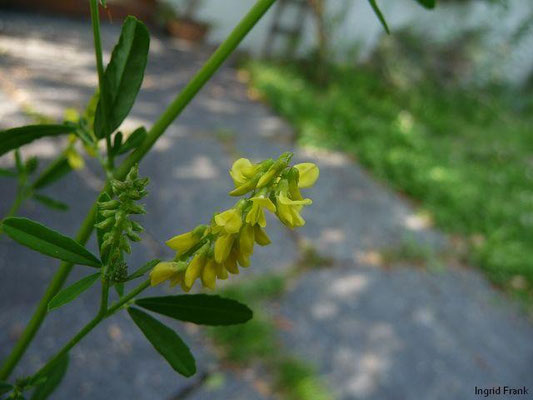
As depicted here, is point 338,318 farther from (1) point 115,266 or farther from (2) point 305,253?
(1) point 115,266

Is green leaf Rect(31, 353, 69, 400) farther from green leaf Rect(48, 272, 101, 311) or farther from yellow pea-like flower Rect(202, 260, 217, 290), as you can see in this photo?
yellow pea-like flower Rect(202, 260, 217, 290)

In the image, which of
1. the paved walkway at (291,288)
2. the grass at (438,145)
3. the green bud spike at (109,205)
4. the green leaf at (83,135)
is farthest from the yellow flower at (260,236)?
the grass at (438,145)

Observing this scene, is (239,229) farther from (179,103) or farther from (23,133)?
(23,133)

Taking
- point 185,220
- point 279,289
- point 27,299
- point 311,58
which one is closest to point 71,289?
point 27,299

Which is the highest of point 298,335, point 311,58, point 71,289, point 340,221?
point 311,58

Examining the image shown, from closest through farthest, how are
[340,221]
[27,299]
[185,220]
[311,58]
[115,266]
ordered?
1. [115,266]
2. [27,299]
3. [185,220]
4. [340,221]
5. [311,58]

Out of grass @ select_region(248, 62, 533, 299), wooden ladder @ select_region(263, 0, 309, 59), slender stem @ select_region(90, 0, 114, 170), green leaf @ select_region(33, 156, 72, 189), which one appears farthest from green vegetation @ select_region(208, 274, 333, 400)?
wooden ladder @ select_region(263, 0, 309, 59)

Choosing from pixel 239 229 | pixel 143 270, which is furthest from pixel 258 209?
pixel 143 270
